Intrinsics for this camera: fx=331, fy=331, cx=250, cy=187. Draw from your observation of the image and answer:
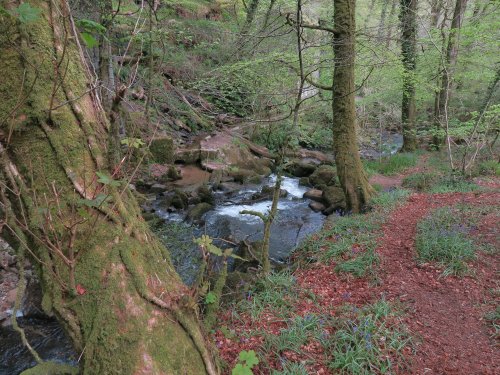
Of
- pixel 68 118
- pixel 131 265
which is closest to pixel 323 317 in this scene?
pixel 131 265

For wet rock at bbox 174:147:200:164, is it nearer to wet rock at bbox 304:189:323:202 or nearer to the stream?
the stream

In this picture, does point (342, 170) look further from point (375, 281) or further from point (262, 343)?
point (262, 343)

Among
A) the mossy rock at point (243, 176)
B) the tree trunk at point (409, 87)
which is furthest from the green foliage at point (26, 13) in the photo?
the tree trunk at point (409, 87)

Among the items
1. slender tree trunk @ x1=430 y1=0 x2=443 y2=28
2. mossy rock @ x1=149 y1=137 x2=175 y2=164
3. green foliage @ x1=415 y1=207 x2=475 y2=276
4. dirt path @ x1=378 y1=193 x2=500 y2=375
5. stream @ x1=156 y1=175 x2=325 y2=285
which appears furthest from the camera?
mossy rock @ x1=149 y1=137 x2=175 y2=164

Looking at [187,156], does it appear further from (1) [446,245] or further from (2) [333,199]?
(1) [446,245]

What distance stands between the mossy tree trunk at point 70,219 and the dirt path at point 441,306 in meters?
2.58

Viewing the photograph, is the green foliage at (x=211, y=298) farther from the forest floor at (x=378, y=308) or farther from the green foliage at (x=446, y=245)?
the green foliage at (x=446, y=245)

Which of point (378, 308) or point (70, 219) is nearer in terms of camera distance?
point (70, 219)

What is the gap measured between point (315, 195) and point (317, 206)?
0.84 meters

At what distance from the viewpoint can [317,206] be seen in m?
9.35

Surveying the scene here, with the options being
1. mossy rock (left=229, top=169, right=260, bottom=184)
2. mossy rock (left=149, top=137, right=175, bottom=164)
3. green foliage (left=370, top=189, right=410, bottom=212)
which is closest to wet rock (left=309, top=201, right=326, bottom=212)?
green foliage (left=370, top=189, right=410, bottom=212)

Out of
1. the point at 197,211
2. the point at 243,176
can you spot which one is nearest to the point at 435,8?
the point at 243,176

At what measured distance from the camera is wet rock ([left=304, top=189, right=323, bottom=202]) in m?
9.92

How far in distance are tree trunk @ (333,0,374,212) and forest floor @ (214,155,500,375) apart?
1.58 m
